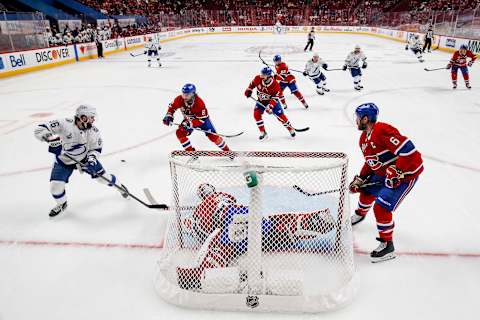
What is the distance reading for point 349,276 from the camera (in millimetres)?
2336

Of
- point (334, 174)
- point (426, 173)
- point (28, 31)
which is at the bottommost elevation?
point (426, 173)

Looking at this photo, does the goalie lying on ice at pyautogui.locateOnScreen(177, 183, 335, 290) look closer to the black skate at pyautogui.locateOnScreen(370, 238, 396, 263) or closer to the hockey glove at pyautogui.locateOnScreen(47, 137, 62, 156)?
the black skate at pyautogui.locateOnScreen(370, 238, 396, 263)

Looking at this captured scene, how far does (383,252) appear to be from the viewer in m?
2.57

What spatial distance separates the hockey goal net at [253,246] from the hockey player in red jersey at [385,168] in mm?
243

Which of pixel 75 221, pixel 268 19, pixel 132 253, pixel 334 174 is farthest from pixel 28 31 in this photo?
pixel 268 19

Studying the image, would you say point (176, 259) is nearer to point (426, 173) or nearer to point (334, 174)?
point (334, 174)

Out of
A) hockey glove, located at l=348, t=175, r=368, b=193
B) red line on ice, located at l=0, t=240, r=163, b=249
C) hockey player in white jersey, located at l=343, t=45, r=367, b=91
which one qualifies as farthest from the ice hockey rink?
hockey glove, located at l=348, t=175, r=368, b=193

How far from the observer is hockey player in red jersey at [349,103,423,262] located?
227cm

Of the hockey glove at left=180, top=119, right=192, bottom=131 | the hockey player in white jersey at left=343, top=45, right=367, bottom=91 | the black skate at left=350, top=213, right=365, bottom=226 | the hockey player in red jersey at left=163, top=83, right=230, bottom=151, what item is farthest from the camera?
the hockey player in white jersey at left=343, top=45, right=367, bottom=91

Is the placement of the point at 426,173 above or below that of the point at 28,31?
below

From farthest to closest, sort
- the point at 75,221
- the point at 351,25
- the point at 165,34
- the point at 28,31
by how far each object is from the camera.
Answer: the point at 351,25, the point at 165,34, the point at 28,31, the point at 75,221

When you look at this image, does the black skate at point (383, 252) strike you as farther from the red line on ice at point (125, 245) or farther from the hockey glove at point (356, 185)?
the hockey glove at point (356, 185)

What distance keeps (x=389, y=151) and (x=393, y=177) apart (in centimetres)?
Result: 21

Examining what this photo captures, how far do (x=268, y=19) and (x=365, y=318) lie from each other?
1132 inches
